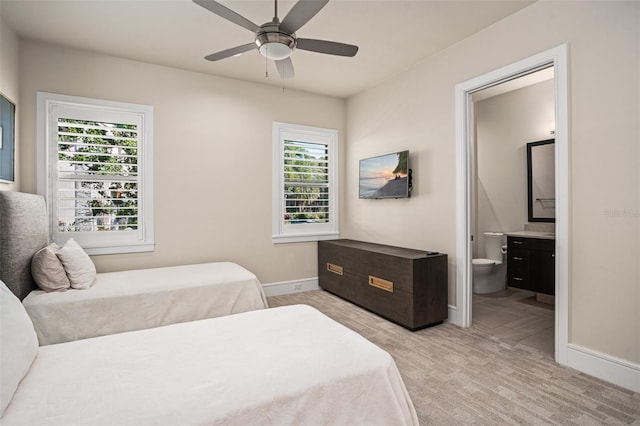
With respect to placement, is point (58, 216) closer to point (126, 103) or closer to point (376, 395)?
point (126, 103)

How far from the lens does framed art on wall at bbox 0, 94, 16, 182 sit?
2729 millimetres

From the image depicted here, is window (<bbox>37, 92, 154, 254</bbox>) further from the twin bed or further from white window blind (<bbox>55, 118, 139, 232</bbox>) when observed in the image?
the twin bed

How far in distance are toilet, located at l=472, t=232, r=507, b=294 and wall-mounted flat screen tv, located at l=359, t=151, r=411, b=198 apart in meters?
1.65

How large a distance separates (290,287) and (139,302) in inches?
88.0

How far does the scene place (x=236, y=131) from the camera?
4.32m

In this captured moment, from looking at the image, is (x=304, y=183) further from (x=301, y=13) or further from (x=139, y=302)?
(x=301, y=13)

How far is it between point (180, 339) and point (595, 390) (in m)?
2.64

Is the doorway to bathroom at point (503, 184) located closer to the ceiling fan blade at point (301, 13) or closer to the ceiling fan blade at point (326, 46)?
the ceiling fan blade at point (326, 46)

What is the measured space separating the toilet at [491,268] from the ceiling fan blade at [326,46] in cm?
350

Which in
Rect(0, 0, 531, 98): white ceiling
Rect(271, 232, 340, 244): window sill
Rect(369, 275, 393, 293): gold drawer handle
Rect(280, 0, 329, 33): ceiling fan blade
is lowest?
Rect(369, 275, 393, 293): gold drawer handle

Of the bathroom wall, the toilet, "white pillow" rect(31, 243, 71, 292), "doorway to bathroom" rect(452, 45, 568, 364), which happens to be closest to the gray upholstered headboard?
"white pillow" rect(31, 243, 71, 292)

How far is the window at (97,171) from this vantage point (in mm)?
3357

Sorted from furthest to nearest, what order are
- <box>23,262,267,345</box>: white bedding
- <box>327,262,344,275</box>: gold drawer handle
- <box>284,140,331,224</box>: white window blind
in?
<box>284,140,331,224</box>: white window blind < <box>327,262,344,275</box>: gold drawer handle < <box>23,262,267,345</box>: white bedding

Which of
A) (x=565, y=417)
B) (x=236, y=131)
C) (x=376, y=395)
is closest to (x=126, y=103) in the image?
(x=236, y=131)
